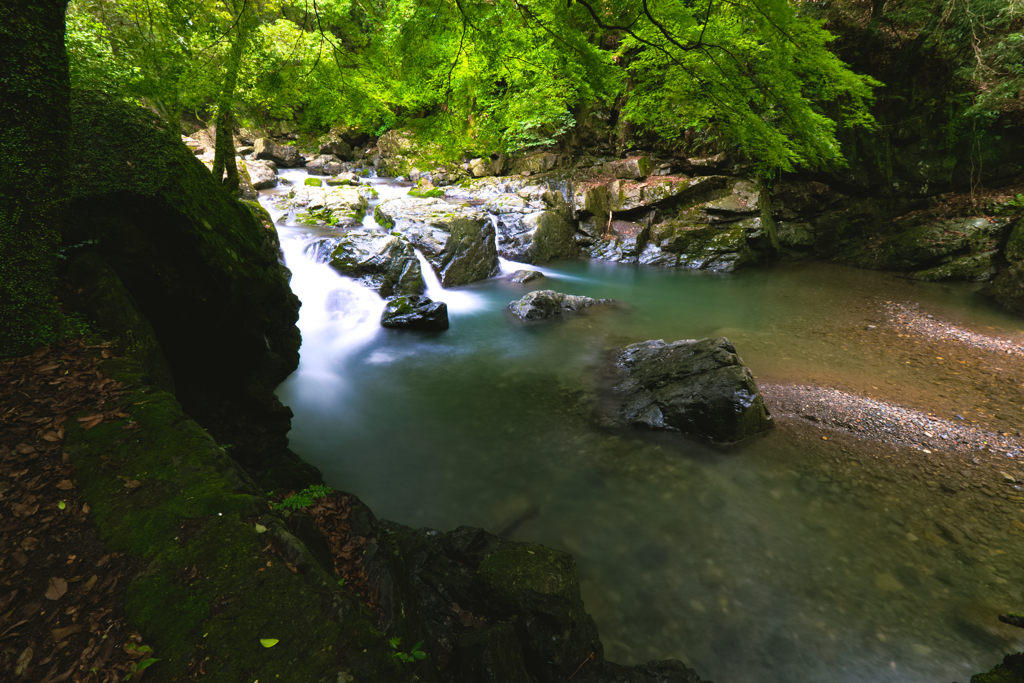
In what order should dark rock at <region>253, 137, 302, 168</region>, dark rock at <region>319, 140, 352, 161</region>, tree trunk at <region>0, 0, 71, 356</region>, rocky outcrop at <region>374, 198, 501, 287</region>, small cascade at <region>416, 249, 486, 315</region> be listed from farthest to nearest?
dark rock at <region>319, 140, 352, 161</region> < dark rock at <region>253, 137, 302, 168</region> < rocky outcrop at <region>374, 198, 501, 287</region> < small cascade at <region>416, 249, 486, 315</region> < tree trunk at <region>0, 0, 71, 356</region>

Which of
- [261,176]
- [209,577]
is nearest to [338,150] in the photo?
[261,176]

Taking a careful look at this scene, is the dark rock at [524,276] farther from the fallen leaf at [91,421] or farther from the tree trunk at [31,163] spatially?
the fallen leaf at [91,421]

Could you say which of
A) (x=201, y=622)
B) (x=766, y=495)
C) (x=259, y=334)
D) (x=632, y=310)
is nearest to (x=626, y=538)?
(x=766, y=495)

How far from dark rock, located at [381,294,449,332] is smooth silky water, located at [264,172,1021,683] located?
31 cm

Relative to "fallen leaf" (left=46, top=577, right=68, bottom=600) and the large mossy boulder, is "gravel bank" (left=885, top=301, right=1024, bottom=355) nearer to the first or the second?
the large mossy boulder

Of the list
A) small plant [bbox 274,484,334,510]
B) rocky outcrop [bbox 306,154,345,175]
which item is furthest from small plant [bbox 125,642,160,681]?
rocky outcrop [bbox 306,154,345,175]

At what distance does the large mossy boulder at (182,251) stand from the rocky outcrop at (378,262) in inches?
221

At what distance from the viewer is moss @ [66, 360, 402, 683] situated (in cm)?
158

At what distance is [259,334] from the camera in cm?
485

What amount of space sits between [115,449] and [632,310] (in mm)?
9925

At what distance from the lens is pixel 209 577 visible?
1767 millimetres

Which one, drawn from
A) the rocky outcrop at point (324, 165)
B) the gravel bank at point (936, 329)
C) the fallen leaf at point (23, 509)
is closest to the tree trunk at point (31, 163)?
the fallen leaf at point (23, 509)

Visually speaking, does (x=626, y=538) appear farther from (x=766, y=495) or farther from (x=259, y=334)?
(x=259, y=334)

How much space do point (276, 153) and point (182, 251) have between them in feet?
81.4
